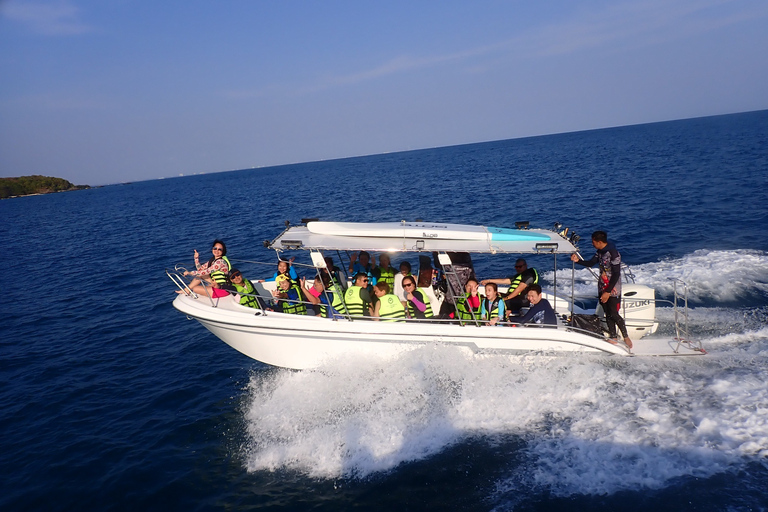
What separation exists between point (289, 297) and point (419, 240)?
287cm

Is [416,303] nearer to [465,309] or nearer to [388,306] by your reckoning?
[388,306]

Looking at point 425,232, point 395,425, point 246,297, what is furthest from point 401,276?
point 246,297

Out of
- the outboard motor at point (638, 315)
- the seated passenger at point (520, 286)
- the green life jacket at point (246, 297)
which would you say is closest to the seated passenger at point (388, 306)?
the seated passenger at point (520, 286)

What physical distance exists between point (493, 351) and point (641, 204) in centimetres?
2124

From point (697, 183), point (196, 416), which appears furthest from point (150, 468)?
point (697, 183)

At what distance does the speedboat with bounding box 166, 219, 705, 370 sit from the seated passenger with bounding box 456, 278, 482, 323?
17 centimetres

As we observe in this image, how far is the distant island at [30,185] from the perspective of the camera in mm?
129625

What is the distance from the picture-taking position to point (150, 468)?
7148mm

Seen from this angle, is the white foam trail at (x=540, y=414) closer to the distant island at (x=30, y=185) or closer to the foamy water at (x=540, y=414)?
the foamy water at (x=540, y=414)

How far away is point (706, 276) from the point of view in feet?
40.5

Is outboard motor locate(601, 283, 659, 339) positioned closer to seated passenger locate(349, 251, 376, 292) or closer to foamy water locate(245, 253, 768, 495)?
foamy water locate(245, 253, 768, 495)

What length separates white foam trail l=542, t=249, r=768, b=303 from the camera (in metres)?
11.2

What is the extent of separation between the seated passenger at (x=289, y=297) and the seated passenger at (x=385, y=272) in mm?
1604

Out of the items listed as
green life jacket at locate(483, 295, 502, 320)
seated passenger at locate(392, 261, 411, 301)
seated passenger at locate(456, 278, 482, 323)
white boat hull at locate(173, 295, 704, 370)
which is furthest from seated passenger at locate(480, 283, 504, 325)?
seated passenger at locate(392, 261, 411, 301)
